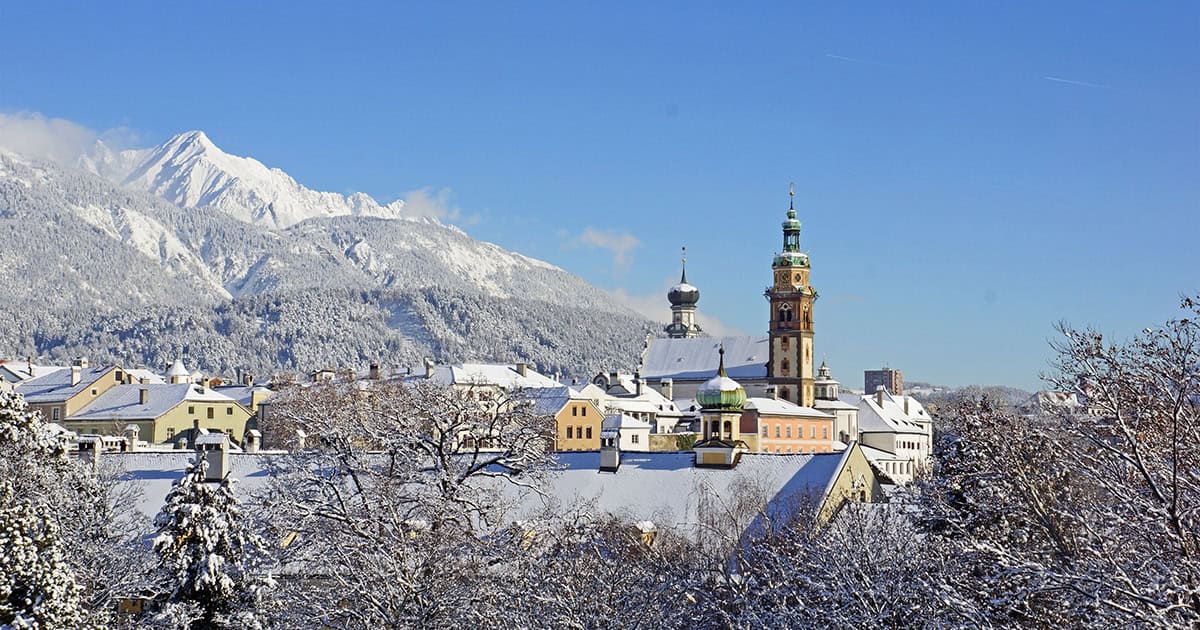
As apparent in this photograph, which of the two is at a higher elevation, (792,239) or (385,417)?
(792,239)

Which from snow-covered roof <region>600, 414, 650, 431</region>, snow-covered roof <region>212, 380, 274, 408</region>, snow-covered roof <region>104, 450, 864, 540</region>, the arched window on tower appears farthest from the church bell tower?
snow-covered roof <region>104, 450, 864, 540</region>

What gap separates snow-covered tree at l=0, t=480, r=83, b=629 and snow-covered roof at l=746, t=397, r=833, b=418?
96.6m

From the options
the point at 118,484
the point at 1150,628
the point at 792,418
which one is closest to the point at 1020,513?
the point at 1150,628

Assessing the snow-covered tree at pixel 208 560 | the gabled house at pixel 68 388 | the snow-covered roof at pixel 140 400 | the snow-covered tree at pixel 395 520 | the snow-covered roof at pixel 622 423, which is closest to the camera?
the snow-covered tree at pixel 395 520

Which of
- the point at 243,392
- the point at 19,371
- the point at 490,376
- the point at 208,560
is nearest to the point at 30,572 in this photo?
the point at 208,560

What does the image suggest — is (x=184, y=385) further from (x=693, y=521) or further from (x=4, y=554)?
(x=4, y=554)

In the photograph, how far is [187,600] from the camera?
35.2 meters

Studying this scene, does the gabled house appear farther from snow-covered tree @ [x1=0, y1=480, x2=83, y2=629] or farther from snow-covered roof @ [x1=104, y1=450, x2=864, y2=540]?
snow-covered tree @ [x1=0, y1=480, x2=83, y2=629]

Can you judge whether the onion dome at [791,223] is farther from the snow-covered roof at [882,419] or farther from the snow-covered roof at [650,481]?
the snow-covered roof at [650,481]

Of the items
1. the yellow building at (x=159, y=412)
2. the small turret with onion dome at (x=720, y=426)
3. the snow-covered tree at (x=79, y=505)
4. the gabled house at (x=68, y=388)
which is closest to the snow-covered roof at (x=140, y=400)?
the yellow building at (x=159, y=412)

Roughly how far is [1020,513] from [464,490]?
49.0ft

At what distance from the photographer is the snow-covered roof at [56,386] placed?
401 feet

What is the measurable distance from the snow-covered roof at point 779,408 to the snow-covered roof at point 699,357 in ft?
57.4

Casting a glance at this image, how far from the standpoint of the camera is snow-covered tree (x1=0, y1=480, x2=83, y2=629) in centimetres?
2661
